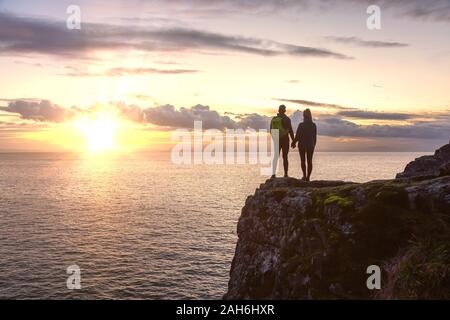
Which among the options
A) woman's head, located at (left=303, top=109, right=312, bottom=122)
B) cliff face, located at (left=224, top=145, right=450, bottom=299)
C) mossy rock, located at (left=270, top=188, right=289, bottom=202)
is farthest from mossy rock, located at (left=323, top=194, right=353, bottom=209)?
woman's head, located at (left=303, top=109, right=312, bottom=122)

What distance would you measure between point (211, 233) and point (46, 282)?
123 feet

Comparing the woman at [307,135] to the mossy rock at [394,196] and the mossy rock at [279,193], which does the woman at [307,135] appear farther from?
the mossy rock at [394,196]

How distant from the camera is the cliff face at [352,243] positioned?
14.1 m

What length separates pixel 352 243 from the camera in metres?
17.9

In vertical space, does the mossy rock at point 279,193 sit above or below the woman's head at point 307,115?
below

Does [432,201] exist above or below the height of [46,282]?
above

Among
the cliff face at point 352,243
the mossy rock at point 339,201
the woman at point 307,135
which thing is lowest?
the cliff face at point 352,243

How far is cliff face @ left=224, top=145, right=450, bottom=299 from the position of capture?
46.4 ft

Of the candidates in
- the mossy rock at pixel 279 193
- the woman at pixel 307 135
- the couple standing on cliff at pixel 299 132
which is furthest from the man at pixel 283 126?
the mossy rock at pixel 279 193

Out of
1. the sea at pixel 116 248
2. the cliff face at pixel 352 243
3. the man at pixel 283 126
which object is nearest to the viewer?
the cliff face at pixel 352 243
